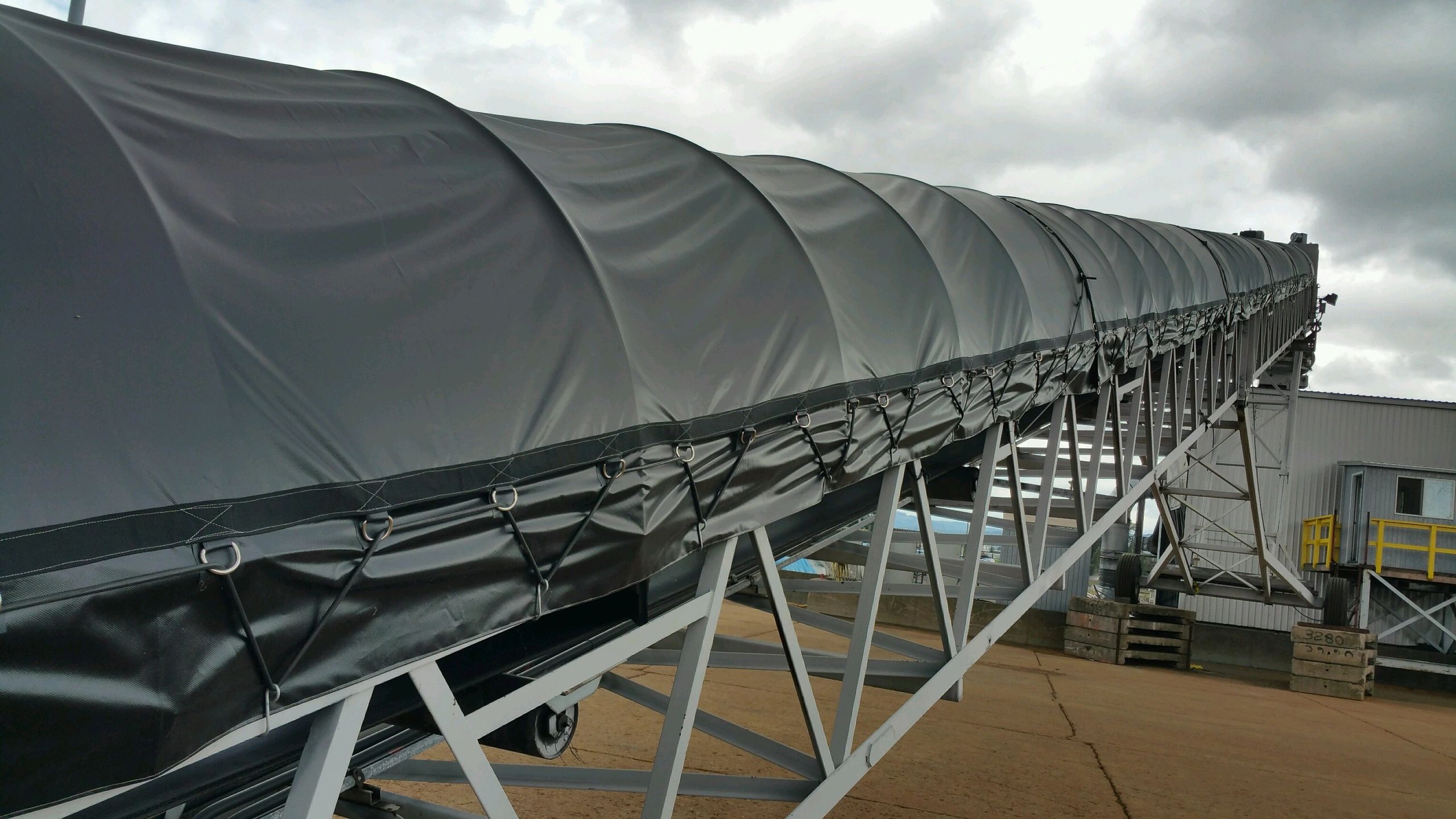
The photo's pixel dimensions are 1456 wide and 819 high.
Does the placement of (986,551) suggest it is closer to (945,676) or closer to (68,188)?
(945,676)

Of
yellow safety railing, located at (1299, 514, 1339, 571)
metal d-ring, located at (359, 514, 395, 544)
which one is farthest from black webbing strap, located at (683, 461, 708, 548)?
yellow safety railing, located at (1299, 514, 1339, 571)

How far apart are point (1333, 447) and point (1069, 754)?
18.9m

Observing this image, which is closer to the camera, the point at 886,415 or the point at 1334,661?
the point at 886,415

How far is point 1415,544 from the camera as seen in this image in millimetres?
20922

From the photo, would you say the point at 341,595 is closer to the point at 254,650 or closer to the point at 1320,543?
the point at 254,650

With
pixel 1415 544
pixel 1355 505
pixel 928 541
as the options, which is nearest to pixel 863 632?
pixel 928 541

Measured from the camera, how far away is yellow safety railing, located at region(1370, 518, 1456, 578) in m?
19.8

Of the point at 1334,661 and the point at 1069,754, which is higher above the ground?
the point at 1334,661

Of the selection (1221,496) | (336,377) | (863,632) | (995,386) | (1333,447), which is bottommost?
(863,632)

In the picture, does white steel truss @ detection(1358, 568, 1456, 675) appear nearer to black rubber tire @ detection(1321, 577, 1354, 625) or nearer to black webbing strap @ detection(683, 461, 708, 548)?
black rubber tire @ detection(1321, 577, 1354, 625)

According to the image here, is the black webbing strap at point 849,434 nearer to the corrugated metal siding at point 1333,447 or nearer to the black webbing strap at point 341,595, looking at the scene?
the black webbing strap at point 341,595

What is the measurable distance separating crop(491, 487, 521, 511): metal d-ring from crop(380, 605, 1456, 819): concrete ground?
4.42 meters

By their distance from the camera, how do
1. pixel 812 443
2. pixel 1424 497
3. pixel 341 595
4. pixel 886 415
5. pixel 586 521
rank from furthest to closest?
pixel 1424 497 < pixel 886 415 < pixel 812 443 < pixel 586 521 < pixel 341 595

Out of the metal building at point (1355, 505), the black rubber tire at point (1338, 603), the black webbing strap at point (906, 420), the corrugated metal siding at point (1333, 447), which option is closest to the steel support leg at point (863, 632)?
the black webbing strap at point (906, 420)
